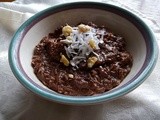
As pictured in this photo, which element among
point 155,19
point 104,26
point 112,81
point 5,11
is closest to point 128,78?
point 112,81

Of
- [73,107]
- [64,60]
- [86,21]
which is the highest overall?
[86,21]

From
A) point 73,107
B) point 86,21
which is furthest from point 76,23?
point 73,107

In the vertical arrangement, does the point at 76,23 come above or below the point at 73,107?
above

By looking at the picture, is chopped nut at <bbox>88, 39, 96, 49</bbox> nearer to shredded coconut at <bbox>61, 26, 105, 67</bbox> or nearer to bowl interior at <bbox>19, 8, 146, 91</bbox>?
shredded coconut at <bbox>61, 26, 105, 67</bbox>

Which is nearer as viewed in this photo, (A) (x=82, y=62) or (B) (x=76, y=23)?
(A) (x=82, y=62)

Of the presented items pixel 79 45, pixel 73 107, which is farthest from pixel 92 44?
pixel 73 107

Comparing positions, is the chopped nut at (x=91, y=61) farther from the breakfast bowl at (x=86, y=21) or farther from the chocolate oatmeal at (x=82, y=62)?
the breakfast bowl at (x=86, y=21)

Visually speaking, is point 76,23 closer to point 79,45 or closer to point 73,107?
point 79,45
